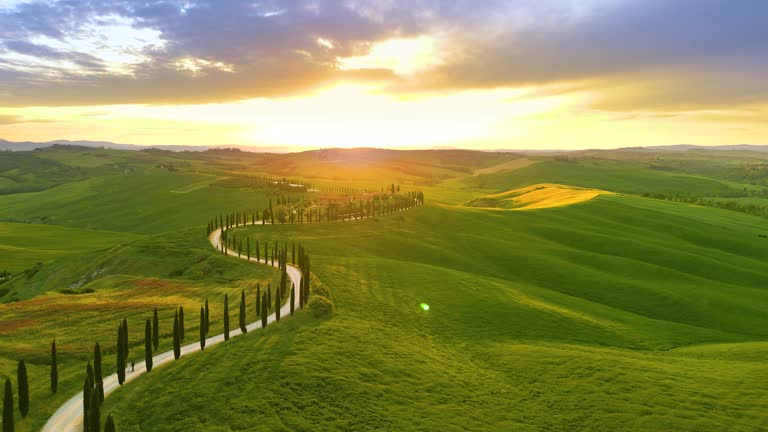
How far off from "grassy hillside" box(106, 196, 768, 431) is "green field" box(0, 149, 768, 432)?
0.71ft

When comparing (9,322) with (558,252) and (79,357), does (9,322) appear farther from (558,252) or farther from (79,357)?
(558,252)

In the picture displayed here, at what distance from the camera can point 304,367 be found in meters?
36.8

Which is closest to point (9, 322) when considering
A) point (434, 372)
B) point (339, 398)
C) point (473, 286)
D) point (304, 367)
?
point (304, 367)

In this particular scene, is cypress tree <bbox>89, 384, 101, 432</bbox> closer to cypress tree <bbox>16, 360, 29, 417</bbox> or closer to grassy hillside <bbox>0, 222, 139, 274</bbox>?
cypress tree <bbox>16, 360, 29, 417</bbox>

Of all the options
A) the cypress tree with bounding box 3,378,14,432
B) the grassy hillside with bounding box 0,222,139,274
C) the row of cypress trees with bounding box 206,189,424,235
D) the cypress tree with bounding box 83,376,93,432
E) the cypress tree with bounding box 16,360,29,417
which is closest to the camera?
the cypress tree with bounding box 3,378,14,432

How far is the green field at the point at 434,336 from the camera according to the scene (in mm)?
32781

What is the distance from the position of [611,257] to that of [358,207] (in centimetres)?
7792

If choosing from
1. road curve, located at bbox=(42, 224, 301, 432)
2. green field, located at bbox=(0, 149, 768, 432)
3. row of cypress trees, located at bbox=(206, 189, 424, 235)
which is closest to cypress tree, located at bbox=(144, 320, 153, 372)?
road curve, located at bbox=(42, 224, 301, 432)

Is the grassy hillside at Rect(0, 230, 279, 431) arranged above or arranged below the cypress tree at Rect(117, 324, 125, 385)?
below

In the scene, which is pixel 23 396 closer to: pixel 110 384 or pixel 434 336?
pixel 110 384

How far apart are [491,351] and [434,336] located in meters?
7.04

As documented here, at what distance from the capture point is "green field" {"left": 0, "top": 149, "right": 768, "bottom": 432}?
32781 millimetres

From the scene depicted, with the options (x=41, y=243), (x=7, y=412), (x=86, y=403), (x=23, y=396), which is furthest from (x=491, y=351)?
(x=41, y=243)

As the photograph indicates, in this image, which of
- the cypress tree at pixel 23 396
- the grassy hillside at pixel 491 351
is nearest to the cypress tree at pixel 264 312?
the grassy hillside at pixel 491 351
